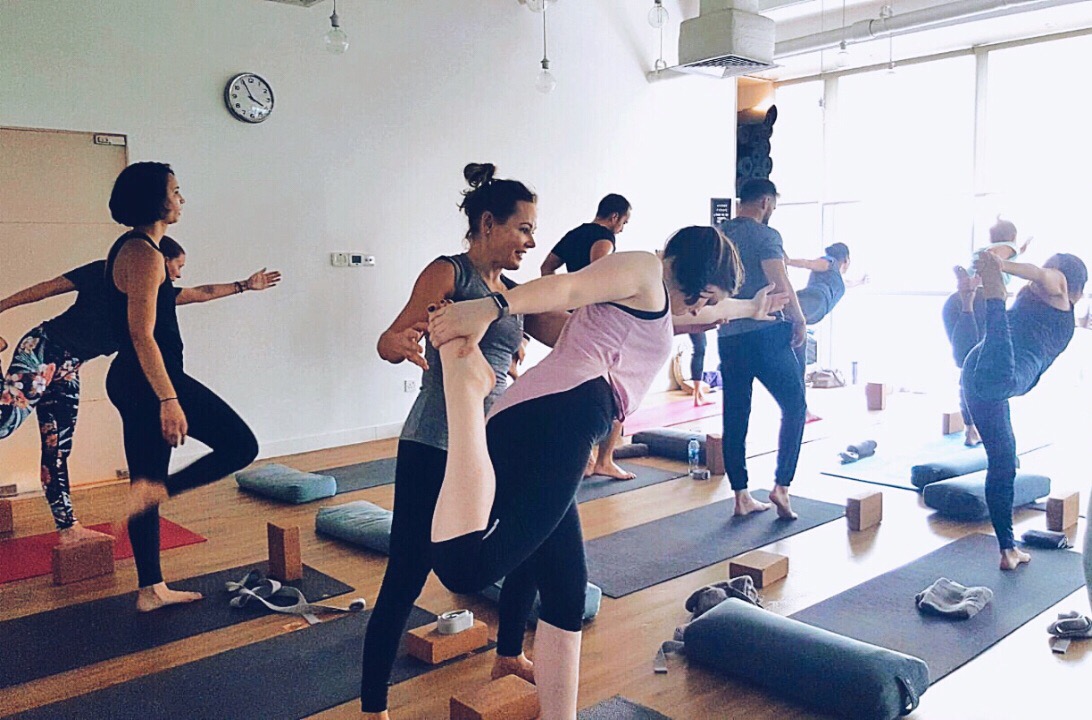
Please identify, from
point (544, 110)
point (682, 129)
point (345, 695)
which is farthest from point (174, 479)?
point (682, 129)

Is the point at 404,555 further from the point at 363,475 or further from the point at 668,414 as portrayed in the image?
the point at 668,414

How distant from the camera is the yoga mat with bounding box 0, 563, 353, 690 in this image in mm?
2805

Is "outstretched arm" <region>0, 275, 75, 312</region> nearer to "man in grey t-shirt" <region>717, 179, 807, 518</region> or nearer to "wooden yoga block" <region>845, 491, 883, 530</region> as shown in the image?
"man in grey t-shirt" <region>717, 179, 807, 518</region>

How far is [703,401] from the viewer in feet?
26.1

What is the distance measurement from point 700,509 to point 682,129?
511 cm

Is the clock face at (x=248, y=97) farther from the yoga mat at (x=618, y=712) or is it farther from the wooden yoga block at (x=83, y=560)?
the yoga mat at (x=618, y=712)

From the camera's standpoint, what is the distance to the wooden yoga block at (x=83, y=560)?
11.4 ft

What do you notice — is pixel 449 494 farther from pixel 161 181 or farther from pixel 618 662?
pixel 161 181

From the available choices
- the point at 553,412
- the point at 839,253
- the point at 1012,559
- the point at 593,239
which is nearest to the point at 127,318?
the point at 553,412

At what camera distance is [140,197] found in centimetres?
279

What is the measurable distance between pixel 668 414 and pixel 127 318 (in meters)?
5.07

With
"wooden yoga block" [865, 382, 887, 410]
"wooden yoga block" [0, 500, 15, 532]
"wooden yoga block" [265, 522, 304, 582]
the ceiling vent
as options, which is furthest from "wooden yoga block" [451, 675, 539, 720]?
"wooden yoga block" [865, 382, 887, 410]

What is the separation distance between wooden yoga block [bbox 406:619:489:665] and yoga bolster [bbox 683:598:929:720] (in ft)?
2.14

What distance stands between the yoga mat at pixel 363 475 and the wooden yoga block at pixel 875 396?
3.97 m
